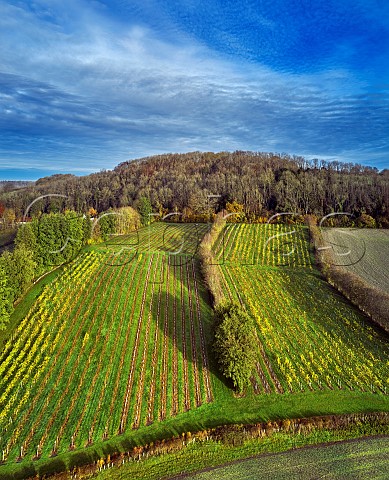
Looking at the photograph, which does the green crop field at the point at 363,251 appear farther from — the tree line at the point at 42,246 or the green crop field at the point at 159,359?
the tree line at the point at 42,246

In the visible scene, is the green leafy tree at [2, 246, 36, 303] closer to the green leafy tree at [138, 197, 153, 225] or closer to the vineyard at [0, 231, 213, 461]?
the vineyard at [0, 231, 213, 461]

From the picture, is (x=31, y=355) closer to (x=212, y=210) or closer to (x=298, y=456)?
(x=298, y=456)

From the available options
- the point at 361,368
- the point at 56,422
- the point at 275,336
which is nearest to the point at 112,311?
the point at 56,422

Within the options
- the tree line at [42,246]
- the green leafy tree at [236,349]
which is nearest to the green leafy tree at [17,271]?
the tree line at [42,246]

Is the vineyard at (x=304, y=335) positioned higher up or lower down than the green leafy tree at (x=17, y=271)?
A: lower down

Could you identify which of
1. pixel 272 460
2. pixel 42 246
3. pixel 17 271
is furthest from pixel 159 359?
pixel 42 246

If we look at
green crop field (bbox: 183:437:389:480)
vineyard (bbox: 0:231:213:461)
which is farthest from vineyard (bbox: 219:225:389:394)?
vineyard (bbox: 0:231:213:461)
